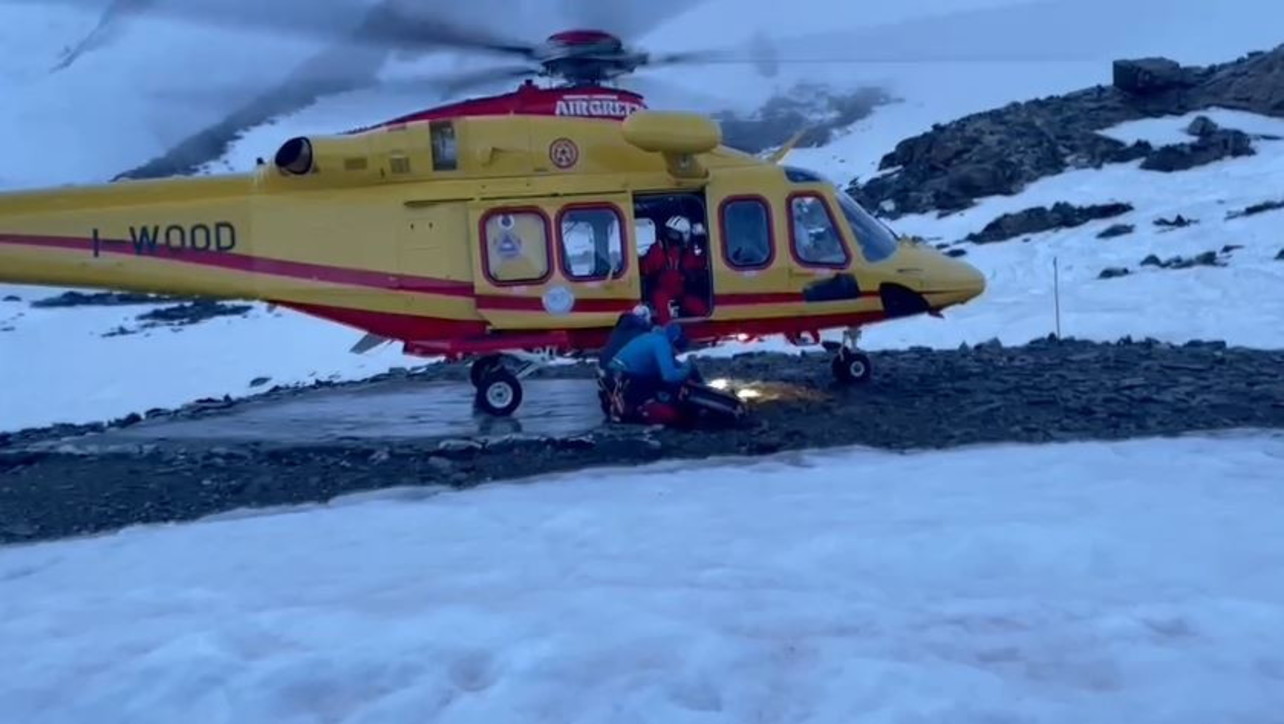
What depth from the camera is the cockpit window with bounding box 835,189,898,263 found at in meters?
11.0

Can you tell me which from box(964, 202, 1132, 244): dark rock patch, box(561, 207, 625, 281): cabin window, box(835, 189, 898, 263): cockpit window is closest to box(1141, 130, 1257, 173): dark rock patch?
box(964, 202, 1132, 244): dark rock patch

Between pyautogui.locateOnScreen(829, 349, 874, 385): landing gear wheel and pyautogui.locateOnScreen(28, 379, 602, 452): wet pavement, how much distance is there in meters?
2.25

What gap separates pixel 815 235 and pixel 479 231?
114 inches

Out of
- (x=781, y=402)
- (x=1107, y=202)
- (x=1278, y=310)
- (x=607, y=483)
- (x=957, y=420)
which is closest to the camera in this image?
(x=607, y=483)

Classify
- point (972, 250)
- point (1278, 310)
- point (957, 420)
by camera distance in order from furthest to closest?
1. point (972, 250)
2. point (1278, 310)
3. point (957, 420)

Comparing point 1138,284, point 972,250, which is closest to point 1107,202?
point 972,250

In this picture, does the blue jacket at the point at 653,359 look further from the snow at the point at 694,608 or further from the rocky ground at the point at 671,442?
the snow at the point at 694,608

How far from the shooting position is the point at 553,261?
10523 mm

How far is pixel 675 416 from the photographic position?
9.22 m

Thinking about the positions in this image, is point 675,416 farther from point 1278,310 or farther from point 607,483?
point 1278,310

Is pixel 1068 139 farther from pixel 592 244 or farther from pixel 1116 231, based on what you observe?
pixel 592 244

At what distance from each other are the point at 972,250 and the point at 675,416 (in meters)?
20.3

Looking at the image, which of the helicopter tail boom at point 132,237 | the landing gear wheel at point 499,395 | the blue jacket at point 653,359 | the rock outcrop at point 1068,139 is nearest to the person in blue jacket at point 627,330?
the blue jacket at point 653,359

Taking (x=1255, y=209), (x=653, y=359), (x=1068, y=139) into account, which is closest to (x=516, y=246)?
(x=653, y=359)
